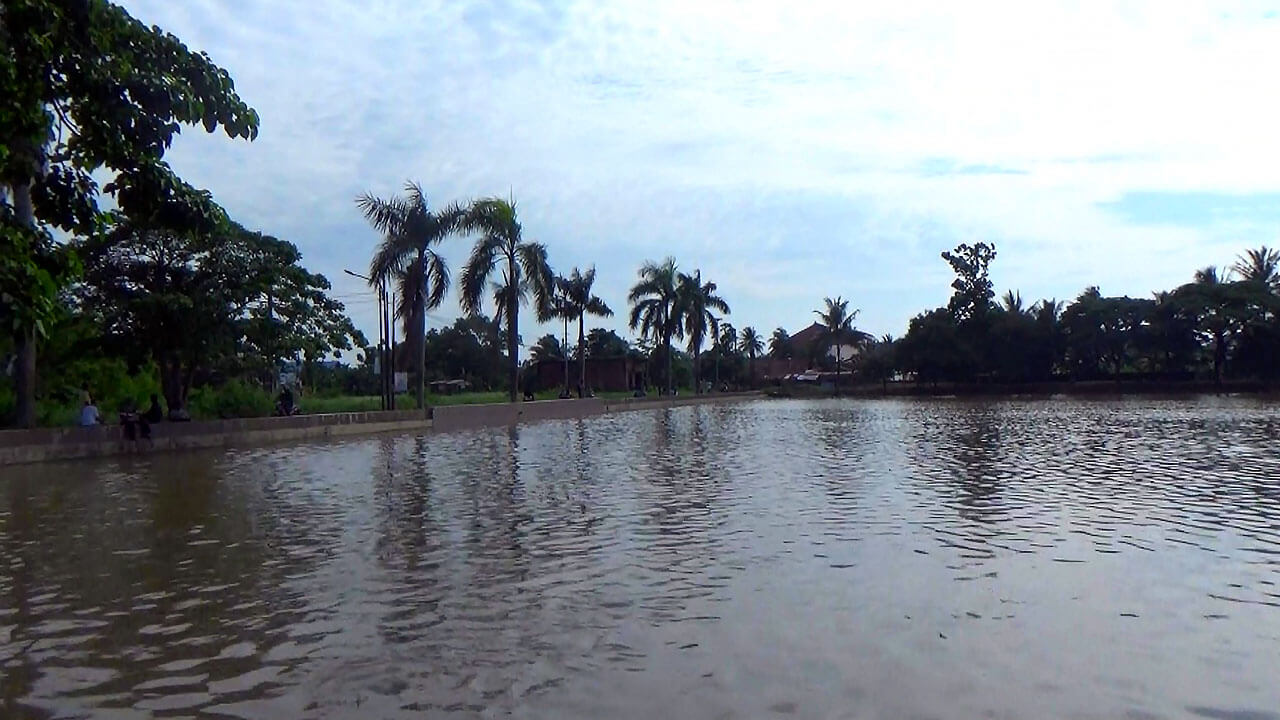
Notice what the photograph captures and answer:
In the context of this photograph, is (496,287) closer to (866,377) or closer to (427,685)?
(427,685)

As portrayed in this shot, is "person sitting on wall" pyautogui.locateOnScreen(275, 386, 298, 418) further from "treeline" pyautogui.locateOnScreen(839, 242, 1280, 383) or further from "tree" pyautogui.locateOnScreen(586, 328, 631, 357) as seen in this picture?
"tree" pyautogui.locateOnScreen(586, 328, 631, 357)

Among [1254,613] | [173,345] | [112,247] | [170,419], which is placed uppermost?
[112,247]

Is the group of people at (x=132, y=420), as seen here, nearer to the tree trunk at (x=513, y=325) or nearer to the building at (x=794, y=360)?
the tree trunk at (x=513, y=325)

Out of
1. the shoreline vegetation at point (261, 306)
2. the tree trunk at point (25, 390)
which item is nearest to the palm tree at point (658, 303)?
the shoreline vegetation at point (261, 306)

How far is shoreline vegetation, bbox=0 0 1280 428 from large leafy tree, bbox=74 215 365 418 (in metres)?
0.06

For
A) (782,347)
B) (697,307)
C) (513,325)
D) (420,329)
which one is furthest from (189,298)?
(782,347)

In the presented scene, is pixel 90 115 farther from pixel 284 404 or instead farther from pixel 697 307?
pixel 697 307

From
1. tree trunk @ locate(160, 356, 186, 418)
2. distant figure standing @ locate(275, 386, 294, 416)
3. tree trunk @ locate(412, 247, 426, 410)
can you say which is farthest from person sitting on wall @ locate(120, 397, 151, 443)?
tree trunk @ locate(412, 247, 426, 410)

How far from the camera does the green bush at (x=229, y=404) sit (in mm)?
30438

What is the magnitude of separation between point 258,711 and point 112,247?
2470cm

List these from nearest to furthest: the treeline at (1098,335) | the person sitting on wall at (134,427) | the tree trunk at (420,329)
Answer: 1. the person sitting on wall at (134,427)
2. the tree trunk at (420,329)
3. the treeline at (1098,335)

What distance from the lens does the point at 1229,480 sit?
1495cm

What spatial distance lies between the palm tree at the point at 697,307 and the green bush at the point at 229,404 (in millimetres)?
38616

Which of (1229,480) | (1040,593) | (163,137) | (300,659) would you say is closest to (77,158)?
(163,137)
